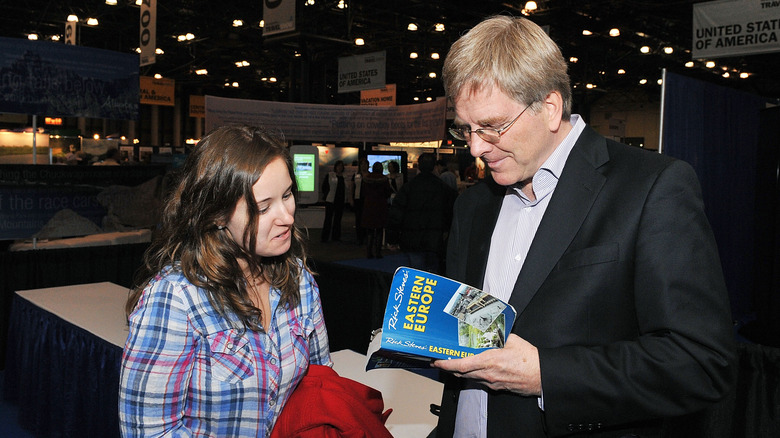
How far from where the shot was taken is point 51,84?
5.60 metres

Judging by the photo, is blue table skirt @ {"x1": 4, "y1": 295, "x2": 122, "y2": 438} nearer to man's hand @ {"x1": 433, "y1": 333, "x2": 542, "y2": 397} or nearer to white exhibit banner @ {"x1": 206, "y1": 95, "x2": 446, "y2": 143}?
man's hand @ {"x1": 433, "y1": 333, "x2": 542, "y2": 397}

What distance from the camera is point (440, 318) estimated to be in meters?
1.09

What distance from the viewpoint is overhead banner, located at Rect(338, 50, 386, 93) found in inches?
436

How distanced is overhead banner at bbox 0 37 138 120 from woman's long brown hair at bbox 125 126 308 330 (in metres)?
4.96

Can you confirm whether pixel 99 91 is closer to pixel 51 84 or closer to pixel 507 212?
pixel 51 84

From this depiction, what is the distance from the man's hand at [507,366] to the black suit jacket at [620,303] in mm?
24

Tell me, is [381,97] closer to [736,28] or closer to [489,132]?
[736,28]

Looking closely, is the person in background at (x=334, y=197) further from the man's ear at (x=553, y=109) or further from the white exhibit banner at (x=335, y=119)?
the man's ear at (x=553, y=109)

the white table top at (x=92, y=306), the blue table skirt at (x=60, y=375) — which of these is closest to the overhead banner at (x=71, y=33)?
the white table top at (x=92, y=306)

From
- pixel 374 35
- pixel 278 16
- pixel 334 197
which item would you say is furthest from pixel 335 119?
pixel 374 35

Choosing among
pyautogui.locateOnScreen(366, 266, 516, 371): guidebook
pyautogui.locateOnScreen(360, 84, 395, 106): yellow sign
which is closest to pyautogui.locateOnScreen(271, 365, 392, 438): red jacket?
pyautogui.locateOnScreen(366, 266, 516, 371): guidebook

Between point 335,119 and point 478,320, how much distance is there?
27.0ft

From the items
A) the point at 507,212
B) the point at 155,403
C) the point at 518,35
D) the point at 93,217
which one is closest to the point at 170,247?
the point at 155,403

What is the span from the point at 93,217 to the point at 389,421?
16.0ft
